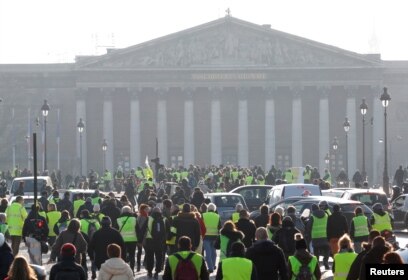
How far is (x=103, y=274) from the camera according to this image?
20078 millimetres

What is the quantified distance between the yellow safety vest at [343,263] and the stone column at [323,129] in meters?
86.6

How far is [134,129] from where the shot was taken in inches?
4272

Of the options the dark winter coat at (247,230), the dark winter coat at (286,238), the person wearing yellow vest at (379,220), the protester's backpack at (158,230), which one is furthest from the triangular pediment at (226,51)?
the dark winter coat at (286,238)

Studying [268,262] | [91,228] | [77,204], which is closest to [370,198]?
[77,204]

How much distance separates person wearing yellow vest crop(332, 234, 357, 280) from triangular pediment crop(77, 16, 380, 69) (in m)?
85.5

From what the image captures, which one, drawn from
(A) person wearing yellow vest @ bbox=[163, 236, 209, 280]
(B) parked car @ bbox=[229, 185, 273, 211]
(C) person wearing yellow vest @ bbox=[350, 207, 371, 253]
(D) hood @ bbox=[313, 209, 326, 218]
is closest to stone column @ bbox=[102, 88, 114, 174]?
(B) parked car @ bbox=[229, 185, 273, 211]

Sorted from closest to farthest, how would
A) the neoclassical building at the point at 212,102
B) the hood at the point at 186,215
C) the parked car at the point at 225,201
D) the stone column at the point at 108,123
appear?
the hood at the point at 186,215, the parked car at the point at 225,201, the neoclassical building at the point at 212,102, the stone column at the point at 108,123

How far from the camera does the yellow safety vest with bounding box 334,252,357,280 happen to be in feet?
70.9

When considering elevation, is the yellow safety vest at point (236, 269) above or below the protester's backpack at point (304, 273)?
above

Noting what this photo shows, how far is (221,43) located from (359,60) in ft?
35.8

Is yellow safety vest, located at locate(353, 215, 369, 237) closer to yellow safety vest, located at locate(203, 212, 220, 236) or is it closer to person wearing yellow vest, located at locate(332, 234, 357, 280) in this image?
yellow safety vest, located at locate(203, 212, 220, 236)

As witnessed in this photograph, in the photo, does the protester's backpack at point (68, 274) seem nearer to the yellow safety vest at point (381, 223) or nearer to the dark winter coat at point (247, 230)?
the dark winter coat at point (247, 230)

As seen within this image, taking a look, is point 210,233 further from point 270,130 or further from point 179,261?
point 270,130

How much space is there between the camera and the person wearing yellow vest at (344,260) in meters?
21.6
